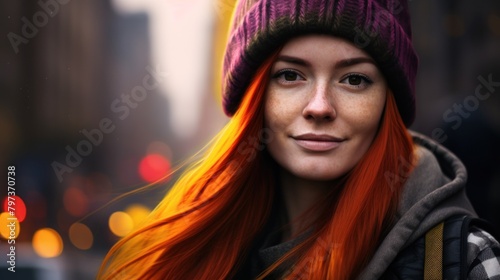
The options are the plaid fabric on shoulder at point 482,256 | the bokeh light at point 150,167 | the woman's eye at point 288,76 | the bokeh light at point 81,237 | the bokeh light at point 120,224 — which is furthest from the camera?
the bokeh light at point 150,167

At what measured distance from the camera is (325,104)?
8.04ft

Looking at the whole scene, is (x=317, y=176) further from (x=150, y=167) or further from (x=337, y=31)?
(x=150, y=167)

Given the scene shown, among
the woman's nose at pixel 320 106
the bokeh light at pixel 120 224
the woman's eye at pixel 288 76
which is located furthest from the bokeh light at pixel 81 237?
the woman's nose at pixel 320 106

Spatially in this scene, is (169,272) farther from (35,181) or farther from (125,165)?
(125,165)

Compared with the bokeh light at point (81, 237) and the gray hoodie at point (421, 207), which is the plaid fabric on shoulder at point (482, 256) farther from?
the bokeh light at point (81, 237)

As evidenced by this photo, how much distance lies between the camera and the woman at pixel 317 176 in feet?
7.76

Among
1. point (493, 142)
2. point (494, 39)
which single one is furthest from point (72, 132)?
point (493, 142)

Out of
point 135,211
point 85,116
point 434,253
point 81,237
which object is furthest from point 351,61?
point 85,116

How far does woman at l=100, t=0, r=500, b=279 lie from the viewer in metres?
2.36

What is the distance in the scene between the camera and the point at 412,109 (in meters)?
2.82

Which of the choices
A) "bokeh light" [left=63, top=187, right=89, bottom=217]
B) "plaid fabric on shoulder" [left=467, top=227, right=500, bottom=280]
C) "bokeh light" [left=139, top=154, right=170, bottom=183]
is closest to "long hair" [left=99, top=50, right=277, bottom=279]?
"plaid fabric on shoulder" [left=467, top=227, right=500, bottom=280]

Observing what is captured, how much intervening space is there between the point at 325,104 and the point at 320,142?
0.50 feet

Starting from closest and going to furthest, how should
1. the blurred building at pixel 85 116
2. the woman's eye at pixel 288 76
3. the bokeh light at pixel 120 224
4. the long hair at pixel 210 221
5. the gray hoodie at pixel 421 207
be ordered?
the gray hoodie at pixel 421 207 < the woman's eye at pixel 288 76 < the long hair at pixel 210 221 < the blurred building at pixel 85 116 < the bokeh light at pixel 120 224

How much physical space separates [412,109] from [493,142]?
9.10 feet
